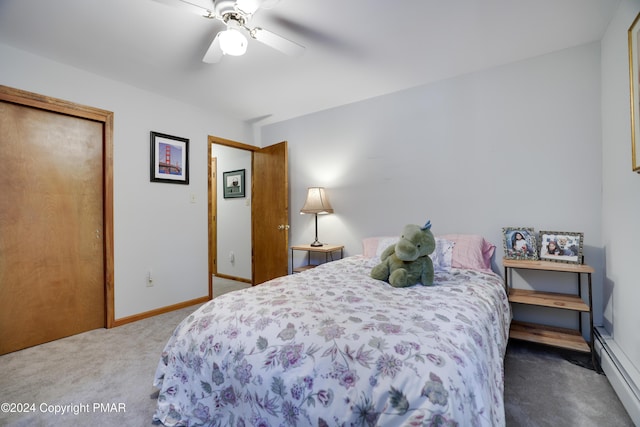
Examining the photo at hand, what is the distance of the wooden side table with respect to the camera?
75.0 inches

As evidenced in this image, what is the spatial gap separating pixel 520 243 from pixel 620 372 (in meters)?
0.93

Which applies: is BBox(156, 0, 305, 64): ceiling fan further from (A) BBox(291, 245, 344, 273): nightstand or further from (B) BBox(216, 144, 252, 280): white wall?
(B) BBox(216, 144, 252, 280): white wall

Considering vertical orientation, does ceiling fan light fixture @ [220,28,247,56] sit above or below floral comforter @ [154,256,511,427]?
above

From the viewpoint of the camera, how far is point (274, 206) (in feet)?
12.2

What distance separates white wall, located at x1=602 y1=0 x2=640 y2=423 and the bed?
72 centimetres

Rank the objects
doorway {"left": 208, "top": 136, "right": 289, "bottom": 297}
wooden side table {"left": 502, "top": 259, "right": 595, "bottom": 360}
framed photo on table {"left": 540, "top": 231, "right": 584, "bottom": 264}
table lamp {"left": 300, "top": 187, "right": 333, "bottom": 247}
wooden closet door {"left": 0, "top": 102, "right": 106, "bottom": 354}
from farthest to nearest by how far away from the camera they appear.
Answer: doorway {"left": 208, "top": 136, "right": 289, "bottom": 297} → table lamp {"left": 300, "top": 187, "right": 333, "bottom": 247} → wooden closet door {"left": 0, "top": 102, "right": 106, "bottom": 354} → framed photo on table {"left": 540, "top": 231, "right": 584, "bottom": 264} → wooden side table {"left": 502, "top": 259, "right": 595, "bottom": 360}

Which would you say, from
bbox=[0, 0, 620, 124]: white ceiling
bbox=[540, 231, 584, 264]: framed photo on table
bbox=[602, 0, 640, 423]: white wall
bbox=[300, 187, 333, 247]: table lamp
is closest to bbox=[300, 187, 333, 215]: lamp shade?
bbox=[300, 187, 333, 247]: table lamp

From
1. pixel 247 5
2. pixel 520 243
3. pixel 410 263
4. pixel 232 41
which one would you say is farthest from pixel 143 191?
pixel 520 243

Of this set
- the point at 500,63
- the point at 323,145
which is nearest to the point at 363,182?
the point at 323,145

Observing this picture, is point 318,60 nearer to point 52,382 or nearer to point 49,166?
point 49,166

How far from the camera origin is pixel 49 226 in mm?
2391

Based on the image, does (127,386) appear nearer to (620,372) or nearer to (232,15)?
(232,15)

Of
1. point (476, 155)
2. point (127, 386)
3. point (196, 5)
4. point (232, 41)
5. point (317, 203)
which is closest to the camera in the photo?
point (196, 5)

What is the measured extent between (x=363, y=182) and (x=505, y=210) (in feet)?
4.53
